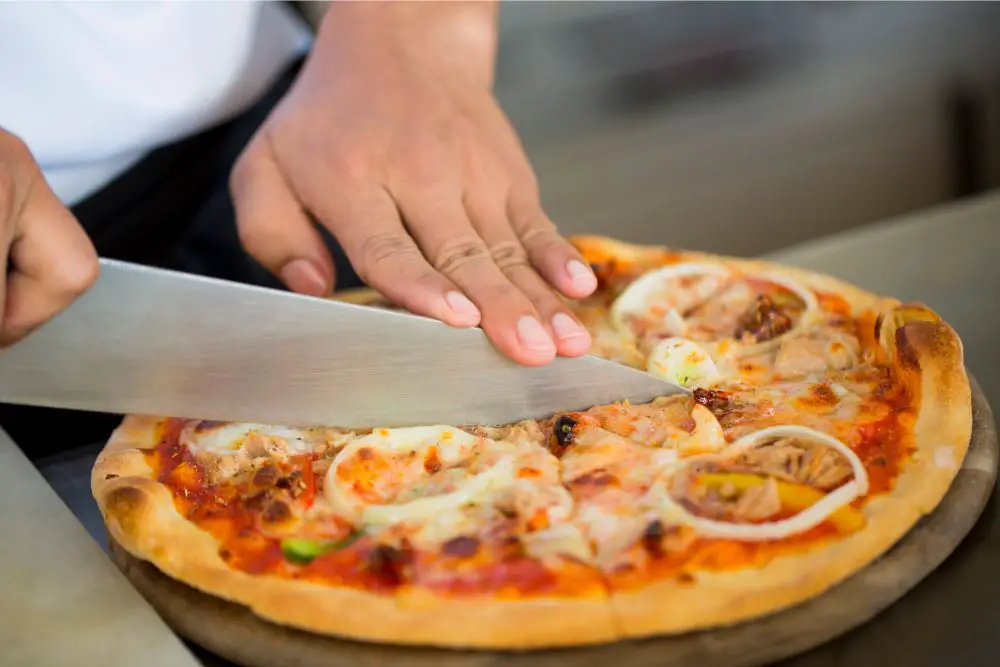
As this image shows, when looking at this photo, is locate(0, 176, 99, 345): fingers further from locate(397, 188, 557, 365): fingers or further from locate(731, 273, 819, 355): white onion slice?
locate(731, 273, 819, 355): white onion slice

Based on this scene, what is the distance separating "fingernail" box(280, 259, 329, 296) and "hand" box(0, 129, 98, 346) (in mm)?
370

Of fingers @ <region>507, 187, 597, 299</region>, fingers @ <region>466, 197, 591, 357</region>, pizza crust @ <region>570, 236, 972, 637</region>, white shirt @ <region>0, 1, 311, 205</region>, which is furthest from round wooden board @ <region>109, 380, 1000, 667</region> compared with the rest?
white shirt @ <region>0, 1, 311, 205</region>

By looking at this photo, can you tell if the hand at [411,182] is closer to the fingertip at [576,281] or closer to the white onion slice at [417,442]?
the fingertip at [576,281]

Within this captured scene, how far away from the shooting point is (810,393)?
115 centimetres

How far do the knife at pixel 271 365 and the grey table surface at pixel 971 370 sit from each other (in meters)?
0.17

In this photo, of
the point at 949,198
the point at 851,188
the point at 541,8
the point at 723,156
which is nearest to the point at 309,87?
the point at 541,8

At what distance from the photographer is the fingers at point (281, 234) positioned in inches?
54.6

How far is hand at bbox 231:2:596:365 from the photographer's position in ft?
4.04

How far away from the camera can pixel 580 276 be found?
1.27m

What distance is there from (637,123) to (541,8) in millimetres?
509

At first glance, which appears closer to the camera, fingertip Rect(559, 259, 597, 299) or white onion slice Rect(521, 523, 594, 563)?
white onion slice Rect(521, 523, 594, 563)

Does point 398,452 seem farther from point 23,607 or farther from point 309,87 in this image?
point 309,87

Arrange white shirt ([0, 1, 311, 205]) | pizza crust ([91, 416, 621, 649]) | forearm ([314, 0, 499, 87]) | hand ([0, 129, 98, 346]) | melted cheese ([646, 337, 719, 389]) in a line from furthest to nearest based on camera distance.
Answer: forearm ([314, 0, 499, 87]) < white shirt ([0, 1, 311, 205]) < melted cheese ([646, 337, 719, 389]) < hand ([0, 129, 98, 346]) < pizza crust ([91, 416, 621, 649])

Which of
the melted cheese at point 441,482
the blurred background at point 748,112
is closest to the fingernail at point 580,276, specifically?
the melted cheese at point 441,482
